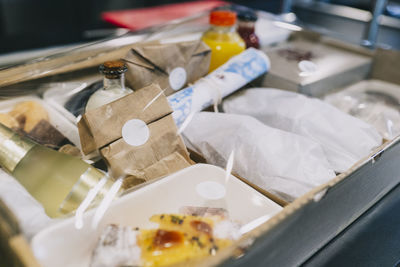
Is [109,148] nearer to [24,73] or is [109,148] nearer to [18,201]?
[18,201]

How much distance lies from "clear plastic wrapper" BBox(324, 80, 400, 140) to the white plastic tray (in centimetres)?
50

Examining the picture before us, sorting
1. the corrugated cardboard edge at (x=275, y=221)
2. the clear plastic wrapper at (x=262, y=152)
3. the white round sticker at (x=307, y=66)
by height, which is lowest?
the clear plastic wrapper at (x=262, y=152)

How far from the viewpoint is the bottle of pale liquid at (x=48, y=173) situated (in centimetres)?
66

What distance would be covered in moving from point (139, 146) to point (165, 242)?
0.25 meters

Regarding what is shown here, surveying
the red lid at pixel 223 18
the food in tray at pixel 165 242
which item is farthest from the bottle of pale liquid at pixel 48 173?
the red lid at pixel 223 18

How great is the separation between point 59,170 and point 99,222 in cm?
18

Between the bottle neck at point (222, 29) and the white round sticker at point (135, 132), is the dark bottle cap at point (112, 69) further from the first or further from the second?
the bottle neck at point (222, 29)

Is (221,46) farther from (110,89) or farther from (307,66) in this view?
(110,89)

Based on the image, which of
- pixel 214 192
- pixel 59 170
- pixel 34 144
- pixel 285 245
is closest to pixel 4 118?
pixel 34 144

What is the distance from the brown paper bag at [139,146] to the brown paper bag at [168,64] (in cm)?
13

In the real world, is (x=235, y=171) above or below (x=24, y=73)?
below

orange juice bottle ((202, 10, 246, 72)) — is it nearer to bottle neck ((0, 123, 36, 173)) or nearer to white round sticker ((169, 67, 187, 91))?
white round sticker ((169, 67, 187, 91))

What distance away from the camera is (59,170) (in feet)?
2.34

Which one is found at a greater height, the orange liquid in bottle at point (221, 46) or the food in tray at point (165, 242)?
the orange liquid in bottle at point (221, 46)
